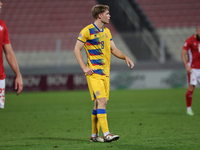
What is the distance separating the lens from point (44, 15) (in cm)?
2125

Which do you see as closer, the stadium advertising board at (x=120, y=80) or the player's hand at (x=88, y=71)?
the player's hand at (x=88, y=71)

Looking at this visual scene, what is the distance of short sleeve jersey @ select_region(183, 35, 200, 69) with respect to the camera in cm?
775

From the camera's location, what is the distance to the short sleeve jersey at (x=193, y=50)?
25.4 ft

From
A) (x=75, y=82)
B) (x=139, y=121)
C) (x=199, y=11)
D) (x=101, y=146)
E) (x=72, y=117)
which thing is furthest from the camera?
(x=199, y=11)

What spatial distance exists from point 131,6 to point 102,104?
688 inches

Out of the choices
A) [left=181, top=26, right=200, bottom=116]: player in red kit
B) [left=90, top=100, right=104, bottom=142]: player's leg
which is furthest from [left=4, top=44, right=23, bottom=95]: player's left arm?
[left=181, top=26, right=200, bottom=116]: player in red kit

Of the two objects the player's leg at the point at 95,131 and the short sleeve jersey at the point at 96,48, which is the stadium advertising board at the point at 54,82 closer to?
the player's leg at the point at 95,131

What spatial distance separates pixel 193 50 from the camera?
25.7ft

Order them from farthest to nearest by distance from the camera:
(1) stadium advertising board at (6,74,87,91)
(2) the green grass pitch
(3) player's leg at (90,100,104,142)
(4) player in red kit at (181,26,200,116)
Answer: (1) stadium advertising board at (6,74,87,91), (4) player in red kit at (181,26,200,116), (3) player's leg at (90,100,104,142), (2) the green grass pitch

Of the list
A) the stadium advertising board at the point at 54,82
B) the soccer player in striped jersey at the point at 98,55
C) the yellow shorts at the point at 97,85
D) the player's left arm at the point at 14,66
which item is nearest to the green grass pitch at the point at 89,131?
the soccer player in striped jersey at the point at 98,55

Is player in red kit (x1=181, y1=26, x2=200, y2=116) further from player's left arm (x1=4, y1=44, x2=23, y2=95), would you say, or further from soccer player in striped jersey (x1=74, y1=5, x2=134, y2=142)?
player's left arm (x1=4, y1=44, x2=23, y2=95)

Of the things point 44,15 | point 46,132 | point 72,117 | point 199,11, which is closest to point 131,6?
point 199,11

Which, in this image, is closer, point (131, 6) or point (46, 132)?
point (46, 132)

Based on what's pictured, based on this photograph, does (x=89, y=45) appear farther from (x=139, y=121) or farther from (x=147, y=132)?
(x=139, y=121)
